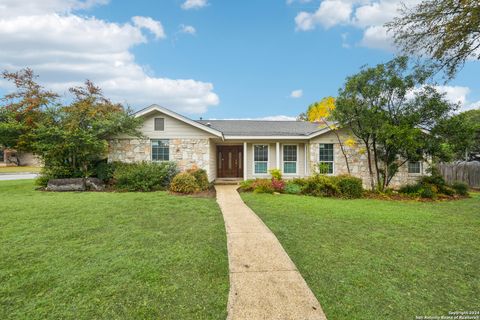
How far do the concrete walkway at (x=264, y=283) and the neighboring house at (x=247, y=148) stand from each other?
822 cm

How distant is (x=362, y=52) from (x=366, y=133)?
5.50 m

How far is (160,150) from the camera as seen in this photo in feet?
41.7

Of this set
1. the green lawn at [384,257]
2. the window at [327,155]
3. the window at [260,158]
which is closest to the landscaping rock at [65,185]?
the green lawn at [384,257]

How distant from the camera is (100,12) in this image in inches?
427

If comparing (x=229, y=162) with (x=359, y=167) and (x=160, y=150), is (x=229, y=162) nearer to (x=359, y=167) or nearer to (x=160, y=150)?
(x=160, y=150)

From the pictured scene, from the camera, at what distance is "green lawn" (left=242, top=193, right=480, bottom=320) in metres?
2.75

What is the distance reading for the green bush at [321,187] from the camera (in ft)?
33.4

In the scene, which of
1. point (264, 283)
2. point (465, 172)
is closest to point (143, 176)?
point (264, 283)

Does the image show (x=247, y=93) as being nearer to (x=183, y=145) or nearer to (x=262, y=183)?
(x=183, y=145)

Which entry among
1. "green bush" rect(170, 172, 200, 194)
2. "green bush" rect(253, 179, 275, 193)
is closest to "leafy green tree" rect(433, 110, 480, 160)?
"green bush" rect(253, 179, 275, 193)

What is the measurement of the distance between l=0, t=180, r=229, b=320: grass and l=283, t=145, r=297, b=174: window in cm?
858

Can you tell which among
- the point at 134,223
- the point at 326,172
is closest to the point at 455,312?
the point at 134,223

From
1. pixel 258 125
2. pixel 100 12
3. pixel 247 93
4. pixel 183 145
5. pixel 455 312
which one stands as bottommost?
pixel 455 312

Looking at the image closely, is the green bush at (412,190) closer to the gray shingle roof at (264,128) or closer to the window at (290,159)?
the gray shingle roof at (264,128)
